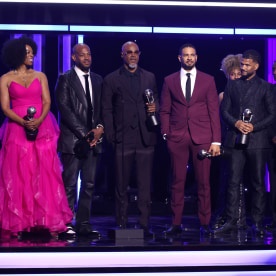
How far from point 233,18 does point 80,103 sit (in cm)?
184

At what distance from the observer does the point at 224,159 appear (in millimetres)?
5727

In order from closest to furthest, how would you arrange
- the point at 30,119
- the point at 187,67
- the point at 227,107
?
the point at 30,119 → the point at 187,67 → the point at 227,107

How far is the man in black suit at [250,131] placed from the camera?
17.0 feet

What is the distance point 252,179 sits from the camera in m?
5.25

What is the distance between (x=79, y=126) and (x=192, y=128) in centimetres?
102

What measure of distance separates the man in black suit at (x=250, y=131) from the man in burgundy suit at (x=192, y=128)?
184 mm

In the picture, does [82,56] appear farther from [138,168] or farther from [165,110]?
[138,168]

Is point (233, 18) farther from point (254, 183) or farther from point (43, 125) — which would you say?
point (43, 125)

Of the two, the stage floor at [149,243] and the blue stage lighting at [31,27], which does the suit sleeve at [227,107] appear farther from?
the blue stage lighting at [31,27]

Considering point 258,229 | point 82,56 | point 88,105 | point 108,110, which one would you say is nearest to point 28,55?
point 82,56

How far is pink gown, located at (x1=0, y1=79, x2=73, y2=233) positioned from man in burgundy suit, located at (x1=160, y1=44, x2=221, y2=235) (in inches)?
41.2

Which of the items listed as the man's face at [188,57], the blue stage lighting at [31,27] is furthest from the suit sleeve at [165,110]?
the blue stage lighting at [31,27]

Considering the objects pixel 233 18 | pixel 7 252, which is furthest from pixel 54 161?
pixel 233 18

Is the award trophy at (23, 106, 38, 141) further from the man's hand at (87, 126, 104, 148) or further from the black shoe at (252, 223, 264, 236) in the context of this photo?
the black shoe at (252, 223, 264, 236)
